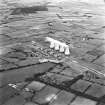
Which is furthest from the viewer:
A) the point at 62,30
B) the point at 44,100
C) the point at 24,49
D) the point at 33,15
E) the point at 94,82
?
the point at 33,15

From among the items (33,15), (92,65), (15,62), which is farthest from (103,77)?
(33,15)

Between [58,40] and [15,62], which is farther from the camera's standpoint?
[58,40]

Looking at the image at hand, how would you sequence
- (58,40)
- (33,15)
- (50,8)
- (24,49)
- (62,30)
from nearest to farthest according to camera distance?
1. (24,49)
2. (58,40)
3. (62,30)
4. (33,15)
5. (50,8)

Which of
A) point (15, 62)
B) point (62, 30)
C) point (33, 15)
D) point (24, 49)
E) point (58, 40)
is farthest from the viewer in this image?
point (33, 15)

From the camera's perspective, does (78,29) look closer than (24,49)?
No

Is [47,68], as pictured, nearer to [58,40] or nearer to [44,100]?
[44,100]

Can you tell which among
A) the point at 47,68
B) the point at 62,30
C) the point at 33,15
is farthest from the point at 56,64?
the point at 33,15

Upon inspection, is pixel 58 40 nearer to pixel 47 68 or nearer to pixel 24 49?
pixel 24 49

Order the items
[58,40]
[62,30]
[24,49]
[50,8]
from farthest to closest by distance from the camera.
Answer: [50,8] → [62,30] → [58,40] → [24,49]
